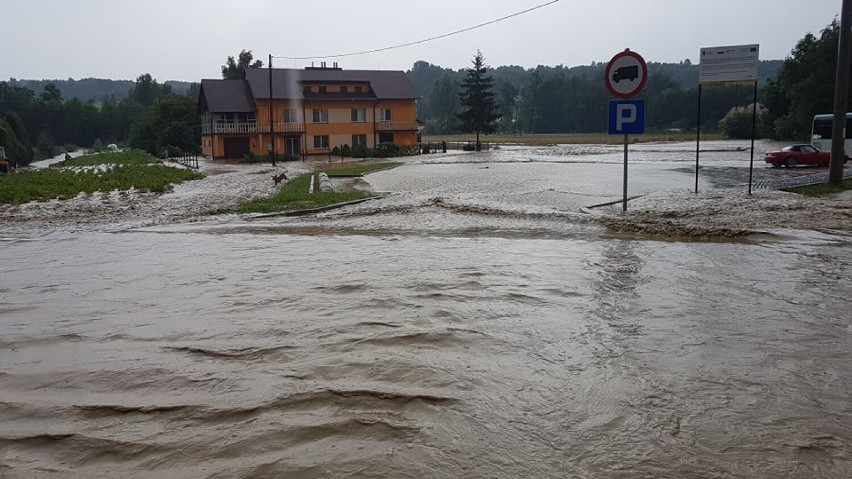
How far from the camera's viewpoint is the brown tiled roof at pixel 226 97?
66562 mm

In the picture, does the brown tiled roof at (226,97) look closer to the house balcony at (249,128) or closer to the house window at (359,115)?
the house balcony at (249,128)

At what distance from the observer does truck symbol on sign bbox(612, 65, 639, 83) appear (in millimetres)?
13000

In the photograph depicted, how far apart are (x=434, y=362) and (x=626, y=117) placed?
31.6ft

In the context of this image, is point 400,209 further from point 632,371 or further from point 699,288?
point 632,371

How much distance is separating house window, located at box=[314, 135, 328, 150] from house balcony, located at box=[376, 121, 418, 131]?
18.6 ft

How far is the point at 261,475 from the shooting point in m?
3.48

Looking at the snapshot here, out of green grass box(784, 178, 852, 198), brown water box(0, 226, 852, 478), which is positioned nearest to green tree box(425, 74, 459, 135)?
green grass box(784, 178, 852, 198)

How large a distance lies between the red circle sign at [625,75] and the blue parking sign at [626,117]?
187 millimetres

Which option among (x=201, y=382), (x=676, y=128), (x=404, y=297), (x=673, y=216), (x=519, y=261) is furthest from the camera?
(x=676, y=128)

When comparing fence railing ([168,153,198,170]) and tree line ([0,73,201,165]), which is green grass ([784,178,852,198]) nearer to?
fence railing ([168,153,198,170])

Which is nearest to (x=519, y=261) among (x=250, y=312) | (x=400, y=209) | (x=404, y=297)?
(x=404, y=297)

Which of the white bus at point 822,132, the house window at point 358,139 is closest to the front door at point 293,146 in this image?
the house window at point 358,139

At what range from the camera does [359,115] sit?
7025 cm

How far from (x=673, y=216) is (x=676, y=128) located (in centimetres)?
13521
